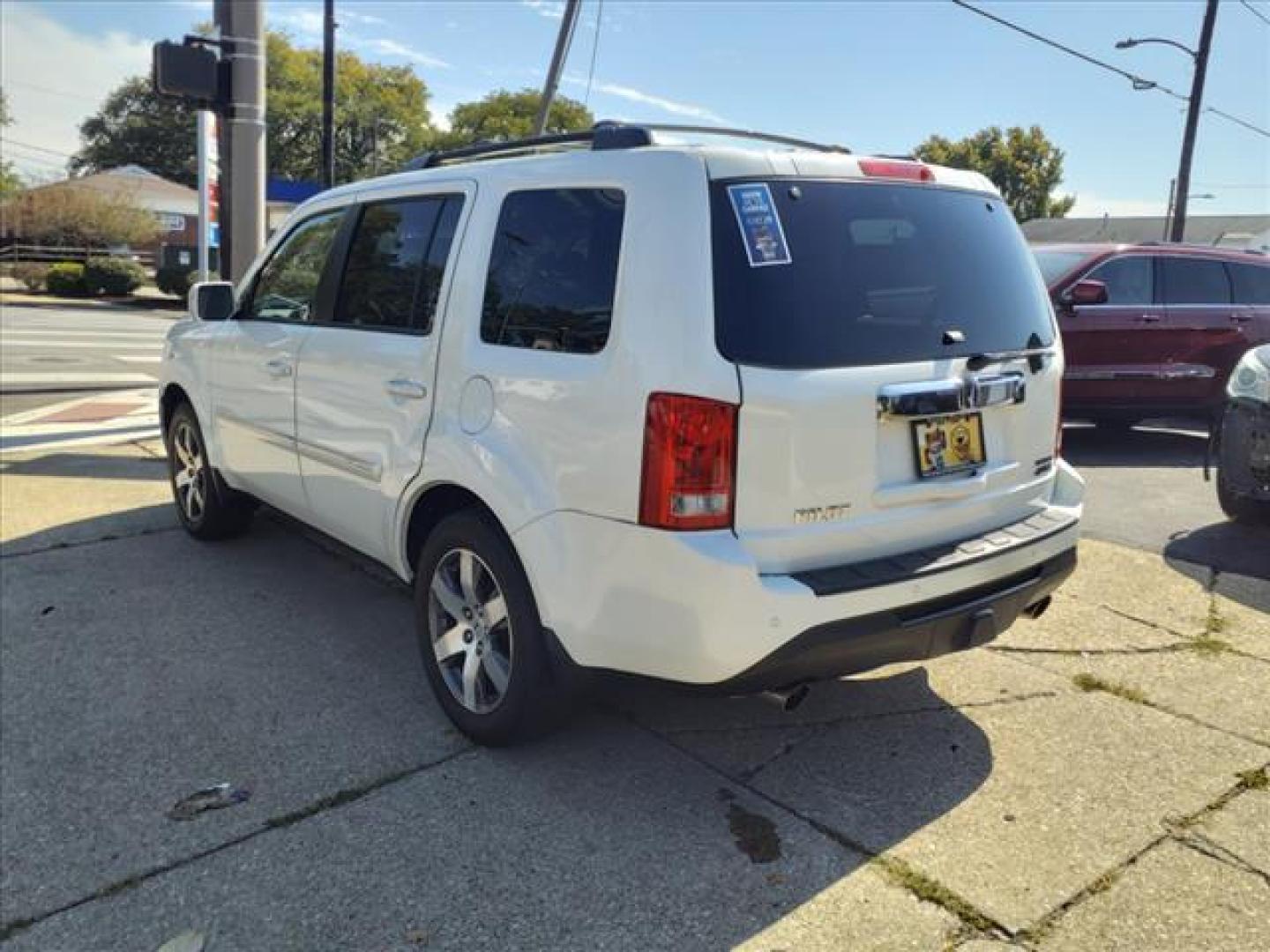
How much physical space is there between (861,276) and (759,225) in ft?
1.20

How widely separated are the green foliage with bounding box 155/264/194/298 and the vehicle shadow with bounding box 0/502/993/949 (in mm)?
26232

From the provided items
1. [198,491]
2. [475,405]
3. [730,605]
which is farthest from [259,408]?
[730,605]

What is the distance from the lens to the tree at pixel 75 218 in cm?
3806

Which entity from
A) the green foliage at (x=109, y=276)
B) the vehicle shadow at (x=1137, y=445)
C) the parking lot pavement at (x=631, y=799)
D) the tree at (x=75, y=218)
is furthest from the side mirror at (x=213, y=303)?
the tree at (x=75, y=218)

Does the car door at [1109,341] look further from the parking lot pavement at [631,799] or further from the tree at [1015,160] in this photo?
the tree at [1015,160]

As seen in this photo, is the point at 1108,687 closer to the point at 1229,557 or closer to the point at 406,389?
the point at 1229,557

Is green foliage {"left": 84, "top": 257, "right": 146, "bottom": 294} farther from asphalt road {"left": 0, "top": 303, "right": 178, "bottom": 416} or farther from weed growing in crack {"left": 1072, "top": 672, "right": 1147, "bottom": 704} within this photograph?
weed growing in crack {"left": 1072, "top": 672, "right": 1147, "bottom": 704}

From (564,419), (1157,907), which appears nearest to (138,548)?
(564,419)

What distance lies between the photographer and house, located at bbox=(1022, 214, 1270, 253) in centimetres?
5747

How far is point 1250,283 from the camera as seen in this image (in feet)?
30.6

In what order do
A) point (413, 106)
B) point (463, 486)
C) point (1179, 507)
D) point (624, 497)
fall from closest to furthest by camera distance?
point (624, 497)
point (463, 486)
point (1179, 507)
point (413, 106)

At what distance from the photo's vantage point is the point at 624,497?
2709mm

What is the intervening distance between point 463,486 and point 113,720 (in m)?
1.56

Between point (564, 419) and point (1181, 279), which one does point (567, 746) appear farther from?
point (1181, 279)
